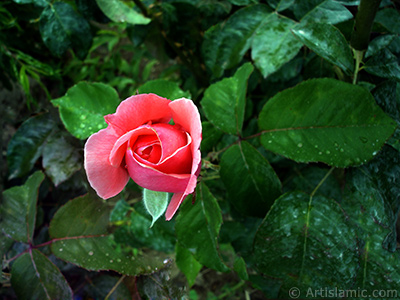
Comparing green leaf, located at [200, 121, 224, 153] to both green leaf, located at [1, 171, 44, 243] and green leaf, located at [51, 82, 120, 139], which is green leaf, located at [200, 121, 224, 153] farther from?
green leaf, located at [1, 171, 44, 243]

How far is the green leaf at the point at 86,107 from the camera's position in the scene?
0.65m

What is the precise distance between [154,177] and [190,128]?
8 cm

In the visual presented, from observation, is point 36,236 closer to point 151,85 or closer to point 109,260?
point 109,260

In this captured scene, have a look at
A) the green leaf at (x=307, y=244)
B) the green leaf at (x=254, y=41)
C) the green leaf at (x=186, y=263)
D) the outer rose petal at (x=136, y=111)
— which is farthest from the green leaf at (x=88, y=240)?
the green leaf at (x=254, y=41)

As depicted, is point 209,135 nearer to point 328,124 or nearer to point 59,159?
point 328,124

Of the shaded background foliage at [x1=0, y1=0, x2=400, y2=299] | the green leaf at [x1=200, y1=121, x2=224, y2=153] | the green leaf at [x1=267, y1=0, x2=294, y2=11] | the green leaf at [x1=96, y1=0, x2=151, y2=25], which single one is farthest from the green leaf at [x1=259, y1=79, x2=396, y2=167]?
the green leaf at [x1=96, y1=0, x2=151, y2=25]

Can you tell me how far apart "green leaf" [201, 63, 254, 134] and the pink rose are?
0.22 meters

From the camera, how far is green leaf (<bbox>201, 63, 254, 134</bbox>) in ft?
2.05

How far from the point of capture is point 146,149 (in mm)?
415

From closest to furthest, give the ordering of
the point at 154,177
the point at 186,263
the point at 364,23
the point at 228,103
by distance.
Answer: the point at 154,177 → the point at 364,23 → the point at 228,103 → the point at 186,263

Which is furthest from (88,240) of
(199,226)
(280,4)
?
(280,4)

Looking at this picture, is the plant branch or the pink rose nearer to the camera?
the pink rose

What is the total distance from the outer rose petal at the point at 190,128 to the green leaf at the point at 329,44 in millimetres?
294

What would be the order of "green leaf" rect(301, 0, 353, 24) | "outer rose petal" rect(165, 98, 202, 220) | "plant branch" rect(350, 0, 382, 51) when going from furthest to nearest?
"green leaf" rect(301, 0, 353, 24)
"plant branch" rect(350, 0, 382, 51)
"outer rose petal" rect(165, 98, 202, 220)
